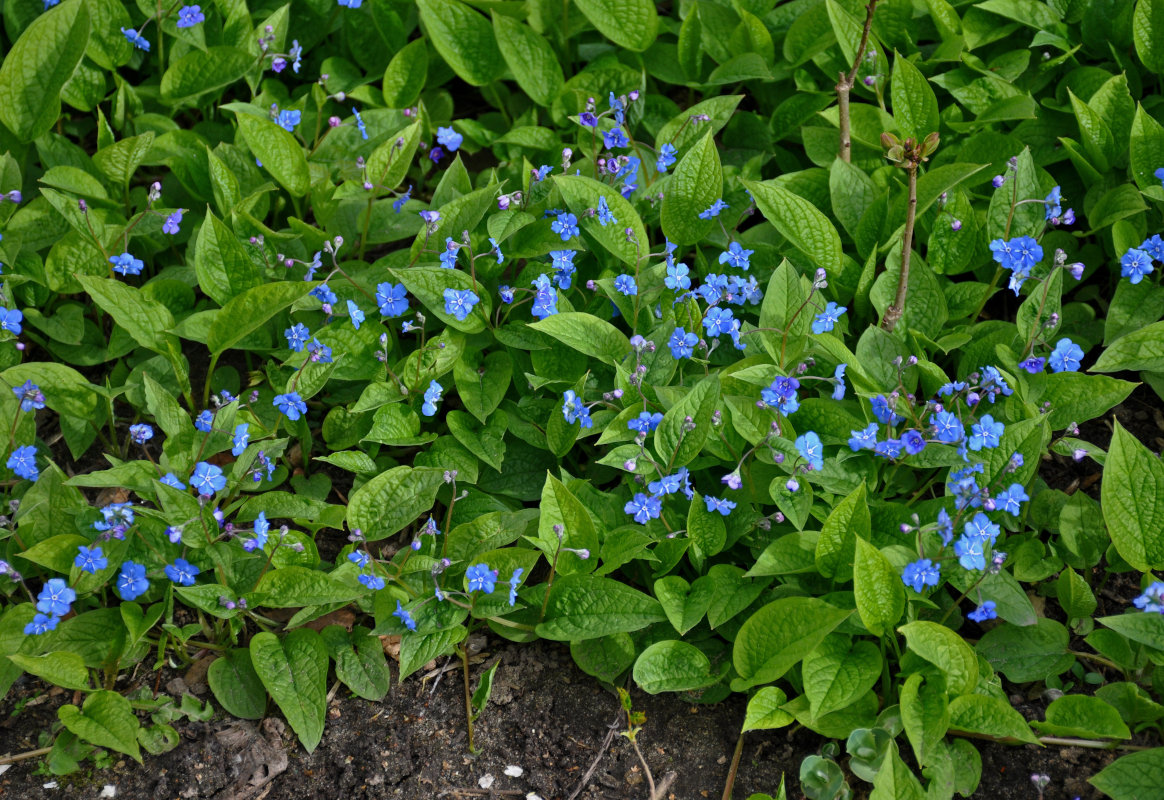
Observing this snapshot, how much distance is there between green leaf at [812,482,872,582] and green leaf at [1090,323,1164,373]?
0.96 meters

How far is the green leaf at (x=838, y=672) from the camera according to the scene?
2633mm

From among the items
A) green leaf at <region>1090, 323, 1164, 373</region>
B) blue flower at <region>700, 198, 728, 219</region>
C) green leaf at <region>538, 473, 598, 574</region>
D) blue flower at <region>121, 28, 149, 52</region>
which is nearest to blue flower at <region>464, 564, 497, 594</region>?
green leaf at <region>538, 473, 598, 574</region>

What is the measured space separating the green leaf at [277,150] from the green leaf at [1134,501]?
9.36ft

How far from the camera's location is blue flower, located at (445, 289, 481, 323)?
328 centimetres

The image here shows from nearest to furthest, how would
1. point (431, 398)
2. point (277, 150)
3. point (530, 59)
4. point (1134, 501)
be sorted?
point (1134, 501), point (431, 398), point (277, 150), point (530, 59)

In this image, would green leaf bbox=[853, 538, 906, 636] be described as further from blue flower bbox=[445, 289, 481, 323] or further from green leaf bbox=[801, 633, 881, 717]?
blue flower bbox=[445, 289, 481, 323]

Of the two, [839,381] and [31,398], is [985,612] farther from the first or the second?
[31,398]

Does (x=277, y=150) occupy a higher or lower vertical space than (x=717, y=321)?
higher

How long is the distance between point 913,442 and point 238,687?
2107 millimetres

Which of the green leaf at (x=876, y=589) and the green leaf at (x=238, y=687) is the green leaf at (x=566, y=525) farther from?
the green leaf at (x=238, y=687)

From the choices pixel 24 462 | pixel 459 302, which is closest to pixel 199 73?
pixel 459 302

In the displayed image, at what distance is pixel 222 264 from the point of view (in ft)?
11.2

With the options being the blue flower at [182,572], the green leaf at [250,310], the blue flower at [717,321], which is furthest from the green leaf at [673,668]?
the green leaf at [250,310]

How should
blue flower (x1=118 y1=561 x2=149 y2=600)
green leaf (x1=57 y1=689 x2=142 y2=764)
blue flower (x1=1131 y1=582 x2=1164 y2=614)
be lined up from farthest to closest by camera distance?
blue flower (x1=118 y1=561 x2=149 y2=600)
green leaf (x1=57 y1=689 x2=142 y2=764)
blue flower (x1=1131 y1=582 x2=1164 y2=614)
